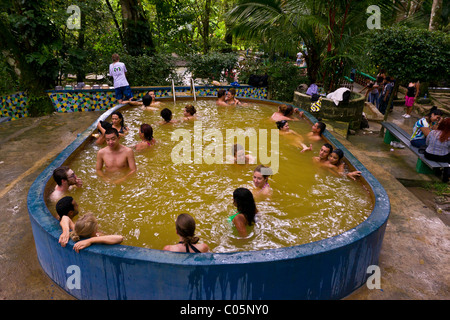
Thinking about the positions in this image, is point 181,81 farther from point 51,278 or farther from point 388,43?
point 51,278

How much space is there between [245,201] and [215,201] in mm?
1196

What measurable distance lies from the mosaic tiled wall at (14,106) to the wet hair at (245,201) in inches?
341

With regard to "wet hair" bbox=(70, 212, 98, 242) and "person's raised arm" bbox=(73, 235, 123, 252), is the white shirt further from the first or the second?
"person's raised arm" bbox=(73, 235, 123, 252)

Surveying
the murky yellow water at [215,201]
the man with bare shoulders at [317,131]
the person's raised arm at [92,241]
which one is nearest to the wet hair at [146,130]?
the murky yellow water at [215,201]

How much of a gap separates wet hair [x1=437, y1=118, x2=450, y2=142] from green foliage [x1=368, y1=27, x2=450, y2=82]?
231 centimetres

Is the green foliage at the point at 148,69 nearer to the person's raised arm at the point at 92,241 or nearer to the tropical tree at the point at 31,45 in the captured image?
the tropical tree at the point at 31,45

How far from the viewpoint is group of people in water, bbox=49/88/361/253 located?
3.20 metres

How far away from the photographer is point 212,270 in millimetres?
2830

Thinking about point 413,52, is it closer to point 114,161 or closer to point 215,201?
point 215,201

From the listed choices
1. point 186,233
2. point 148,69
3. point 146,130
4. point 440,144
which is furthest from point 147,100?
point 440,144

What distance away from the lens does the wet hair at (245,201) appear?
3.76m

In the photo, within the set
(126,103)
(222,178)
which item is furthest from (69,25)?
(222,178)
